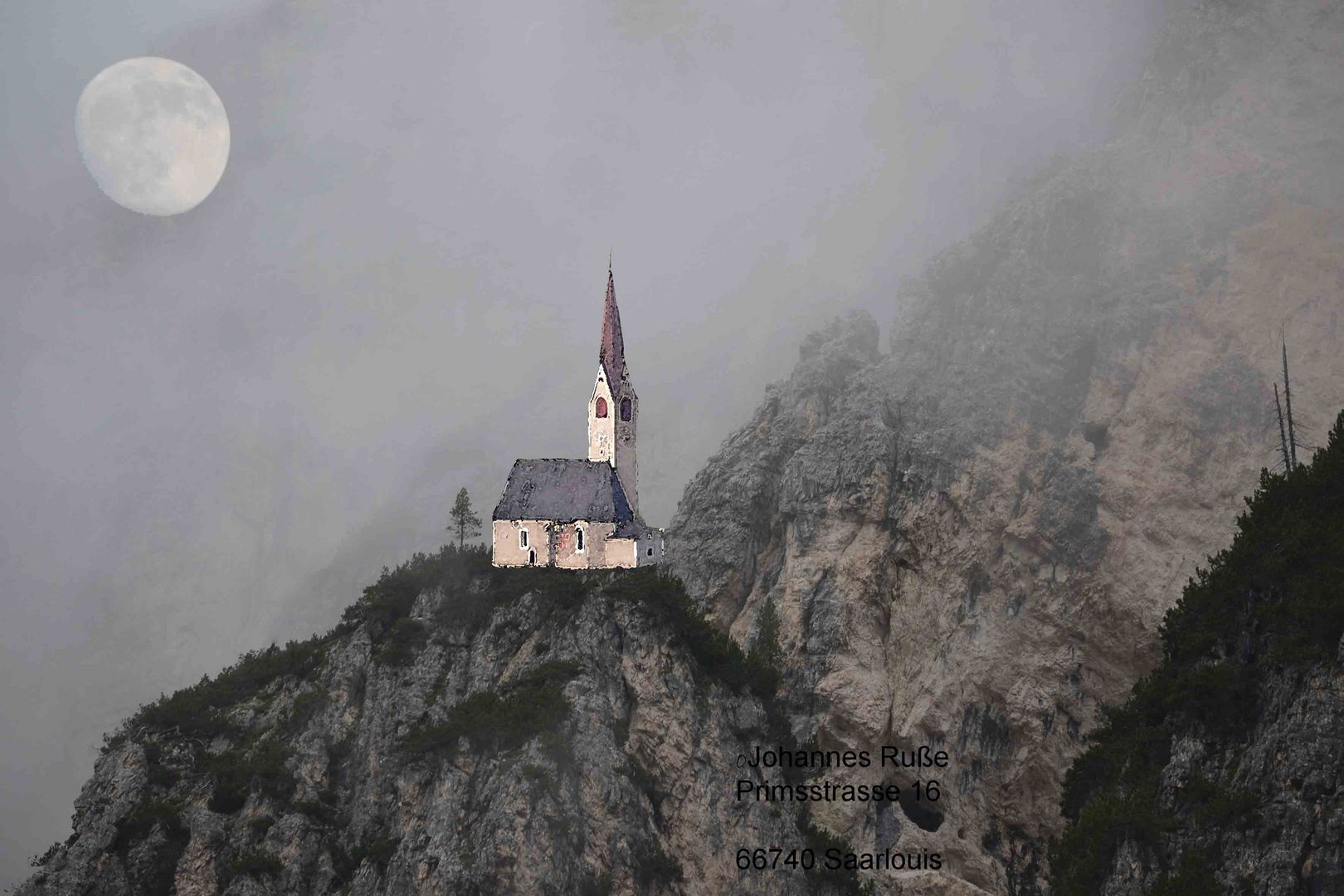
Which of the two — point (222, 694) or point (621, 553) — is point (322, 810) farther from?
point (621, 553)

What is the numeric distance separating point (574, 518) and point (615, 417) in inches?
363

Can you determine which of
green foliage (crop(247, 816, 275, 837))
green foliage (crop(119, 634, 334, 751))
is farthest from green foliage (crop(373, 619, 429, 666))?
green foliage (crop(247, 816, 275, 837))

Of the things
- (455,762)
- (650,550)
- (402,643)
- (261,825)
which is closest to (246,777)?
(261,825)

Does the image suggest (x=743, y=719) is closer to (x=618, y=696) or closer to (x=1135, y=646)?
(x=618, y=696)

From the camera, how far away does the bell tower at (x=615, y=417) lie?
8775 centimetres

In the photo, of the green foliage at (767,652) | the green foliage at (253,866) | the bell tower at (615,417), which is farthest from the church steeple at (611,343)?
the green foliage at (253,866)

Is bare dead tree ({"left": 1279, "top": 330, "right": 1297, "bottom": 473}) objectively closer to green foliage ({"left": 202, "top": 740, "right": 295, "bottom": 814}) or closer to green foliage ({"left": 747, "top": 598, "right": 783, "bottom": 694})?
green foliage ({"left": 747, "top": 598, "right": 783, "bottom": 694})

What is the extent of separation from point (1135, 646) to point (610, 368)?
40.9m

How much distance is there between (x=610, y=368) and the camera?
89.0 m

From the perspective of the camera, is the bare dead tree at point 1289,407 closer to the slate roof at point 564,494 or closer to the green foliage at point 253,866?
the slate roof at point 564,494

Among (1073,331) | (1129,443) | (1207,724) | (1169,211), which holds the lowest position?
(1207,724)

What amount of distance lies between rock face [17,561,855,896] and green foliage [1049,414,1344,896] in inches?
738

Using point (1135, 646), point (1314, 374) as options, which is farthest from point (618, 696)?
point (1314, 374)

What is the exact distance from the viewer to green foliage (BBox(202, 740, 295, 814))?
242ft
